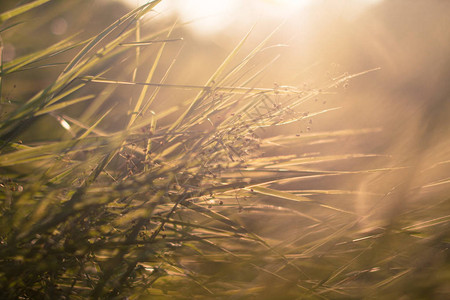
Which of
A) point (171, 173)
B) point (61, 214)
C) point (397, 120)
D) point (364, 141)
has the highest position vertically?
point (397, 120)

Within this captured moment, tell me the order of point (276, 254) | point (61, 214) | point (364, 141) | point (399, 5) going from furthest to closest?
point (399, 5), point (364, 141), point (276, 254), point (61, 214)

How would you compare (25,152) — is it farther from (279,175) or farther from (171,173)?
(279,175)

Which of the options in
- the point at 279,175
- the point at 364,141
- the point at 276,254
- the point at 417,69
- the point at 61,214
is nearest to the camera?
the point at 61,214

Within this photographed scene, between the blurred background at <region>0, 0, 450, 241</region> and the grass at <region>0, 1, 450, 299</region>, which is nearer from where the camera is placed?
the grass at <region>0, 1, 450, 299</region>

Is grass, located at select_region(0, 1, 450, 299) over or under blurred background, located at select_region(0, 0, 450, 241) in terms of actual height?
under

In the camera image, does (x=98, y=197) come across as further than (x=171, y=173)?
No

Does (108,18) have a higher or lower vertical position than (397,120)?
higher

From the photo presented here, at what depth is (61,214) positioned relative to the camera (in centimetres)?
50

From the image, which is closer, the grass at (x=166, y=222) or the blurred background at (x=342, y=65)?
the grass at (x=166, y=222)

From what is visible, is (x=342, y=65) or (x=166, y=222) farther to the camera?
(x=342, y=65)

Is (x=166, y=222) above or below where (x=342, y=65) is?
below

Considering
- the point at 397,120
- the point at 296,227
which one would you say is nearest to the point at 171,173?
the point at 296,227

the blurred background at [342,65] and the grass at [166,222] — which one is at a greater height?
the blurred background at [342,65]

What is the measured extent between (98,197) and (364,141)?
131 cm
